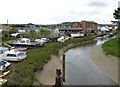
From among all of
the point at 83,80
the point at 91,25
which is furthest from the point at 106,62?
the point at 91,25

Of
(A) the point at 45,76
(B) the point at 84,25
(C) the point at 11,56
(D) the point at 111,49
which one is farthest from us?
(B) the point at 84,25

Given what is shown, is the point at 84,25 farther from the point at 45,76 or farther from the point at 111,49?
the point at 45,76

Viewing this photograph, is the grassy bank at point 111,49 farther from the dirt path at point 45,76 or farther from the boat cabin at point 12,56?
the boat cabin at point 12,56

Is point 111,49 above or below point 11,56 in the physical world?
below

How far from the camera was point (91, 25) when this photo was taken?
159m

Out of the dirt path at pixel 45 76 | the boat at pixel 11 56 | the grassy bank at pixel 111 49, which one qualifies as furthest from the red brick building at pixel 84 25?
the dirt path at pixel 45 76

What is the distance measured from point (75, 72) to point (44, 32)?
6044 centimetres

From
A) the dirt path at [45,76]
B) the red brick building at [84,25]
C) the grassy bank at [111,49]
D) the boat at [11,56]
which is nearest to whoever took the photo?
the dirt path at [45,76]

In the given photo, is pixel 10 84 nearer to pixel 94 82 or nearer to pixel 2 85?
pixel 2 85

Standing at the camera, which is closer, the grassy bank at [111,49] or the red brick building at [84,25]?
the grassy bank at [111,49]

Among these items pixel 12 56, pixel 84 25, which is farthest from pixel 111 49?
pixel 84 25

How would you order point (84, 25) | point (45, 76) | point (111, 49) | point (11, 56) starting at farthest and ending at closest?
point (84, 25) < point (111, 49) < point (11, 56) < point (45, 76)

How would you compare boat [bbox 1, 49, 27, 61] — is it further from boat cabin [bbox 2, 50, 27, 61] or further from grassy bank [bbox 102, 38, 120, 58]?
grassy bank [bbox 102, 38, 120, 58]

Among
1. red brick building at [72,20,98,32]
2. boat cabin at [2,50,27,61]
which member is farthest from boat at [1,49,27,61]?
red brick building at [72,20,98,32]
